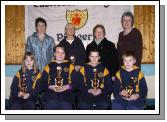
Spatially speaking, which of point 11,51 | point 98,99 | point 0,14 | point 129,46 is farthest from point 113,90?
point 0,14

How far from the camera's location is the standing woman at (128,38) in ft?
10.7

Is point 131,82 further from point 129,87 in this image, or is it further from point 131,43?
point 131,43

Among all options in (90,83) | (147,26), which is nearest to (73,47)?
(90,83)

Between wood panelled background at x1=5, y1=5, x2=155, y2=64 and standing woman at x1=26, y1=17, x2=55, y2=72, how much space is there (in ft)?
0.34

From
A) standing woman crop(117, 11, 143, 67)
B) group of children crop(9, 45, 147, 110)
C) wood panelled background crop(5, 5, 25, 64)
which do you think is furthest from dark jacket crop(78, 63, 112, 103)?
wood panelled background crop(5, 5, 25, 64)

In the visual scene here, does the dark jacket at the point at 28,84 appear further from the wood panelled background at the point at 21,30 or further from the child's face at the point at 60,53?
the child's face at the point at 60,53

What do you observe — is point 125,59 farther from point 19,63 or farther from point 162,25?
point 19,63

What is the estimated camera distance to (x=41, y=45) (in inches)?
130

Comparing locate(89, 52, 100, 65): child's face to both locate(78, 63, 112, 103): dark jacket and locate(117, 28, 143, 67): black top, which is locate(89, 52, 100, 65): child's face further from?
locate(117, 28, 143, 67): black top

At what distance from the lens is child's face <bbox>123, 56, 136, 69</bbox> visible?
10.7ft

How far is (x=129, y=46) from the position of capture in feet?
A: 10.7

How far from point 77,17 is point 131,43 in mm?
625

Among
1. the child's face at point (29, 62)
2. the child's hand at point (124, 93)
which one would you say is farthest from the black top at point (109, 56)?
the child's face at point (29, 62)

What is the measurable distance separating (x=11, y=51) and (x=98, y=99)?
3.39 feet
